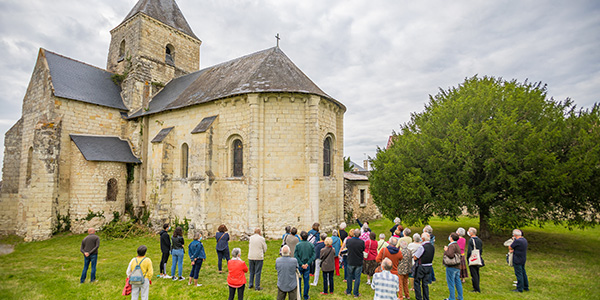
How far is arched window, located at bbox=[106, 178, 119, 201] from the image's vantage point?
17.8 metres

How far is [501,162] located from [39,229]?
2184 cm

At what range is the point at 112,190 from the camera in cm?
1795

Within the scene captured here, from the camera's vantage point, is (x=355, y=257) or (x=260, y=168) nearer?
(x=355, y=257)

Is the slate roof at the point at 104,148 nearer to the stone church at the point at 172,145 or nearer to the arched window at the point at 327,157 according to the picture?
the stone church at the point at 172,145

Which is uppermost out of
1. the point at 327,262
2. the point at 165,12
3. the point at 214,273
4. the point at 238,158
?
the point at 165,12

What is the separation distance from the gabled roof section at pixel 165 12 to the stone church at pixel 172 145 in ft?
3.00

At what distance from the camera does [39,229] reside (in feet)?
50.8

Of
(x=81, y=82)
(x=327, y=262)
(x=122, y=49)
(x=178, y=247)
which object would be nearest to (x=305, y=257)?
(x=327, y=262)

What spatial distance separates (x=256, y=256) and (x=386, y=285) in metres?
3.42

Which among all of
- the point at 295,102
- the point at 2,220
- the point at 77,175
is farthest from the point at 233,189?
the point at 2,220

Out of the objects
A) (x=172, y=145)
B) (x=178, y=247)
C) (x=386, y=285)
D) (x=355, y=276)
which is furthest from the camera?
(x=172, y=145)

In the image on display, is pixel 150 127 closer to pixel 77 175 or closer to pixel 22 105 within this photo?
pixel 77 175

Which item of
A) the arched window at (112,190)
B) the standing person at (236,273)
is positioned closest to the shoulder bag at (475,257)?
the standing person at (236,273)

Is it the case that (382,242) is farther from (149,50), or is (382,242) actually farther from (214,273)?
(149,50)
